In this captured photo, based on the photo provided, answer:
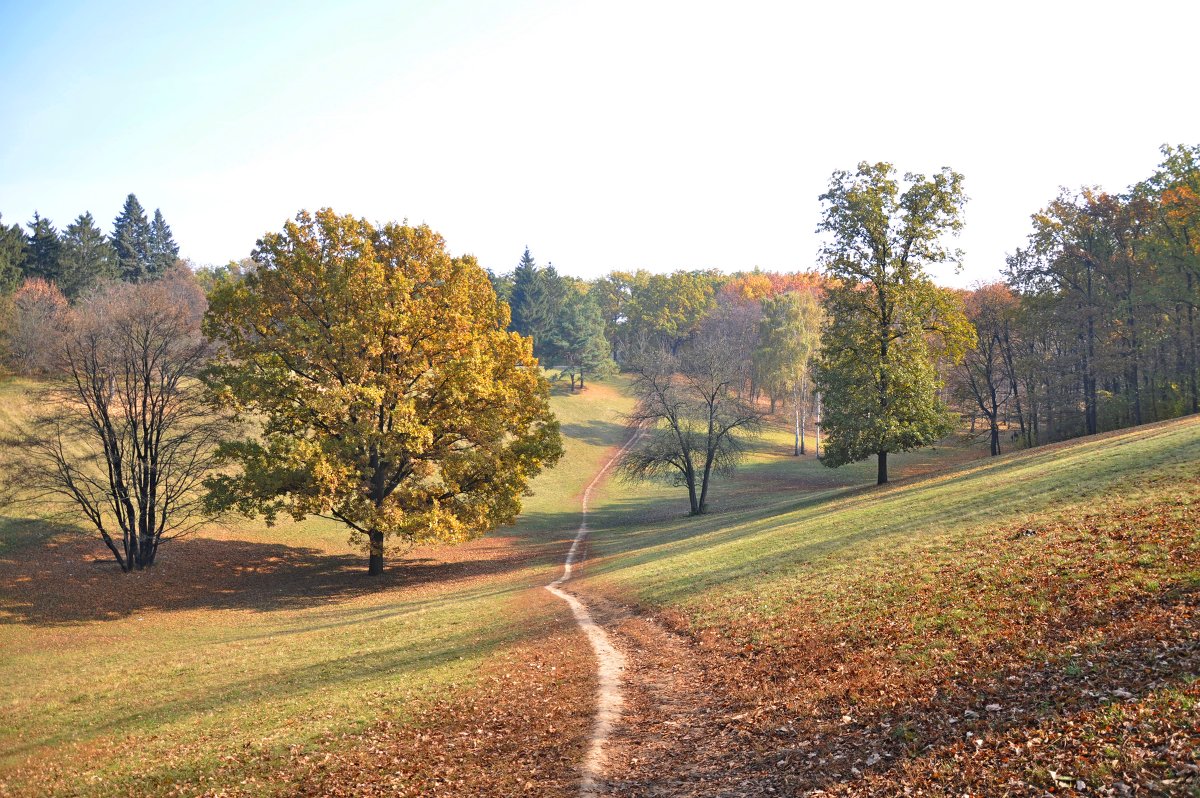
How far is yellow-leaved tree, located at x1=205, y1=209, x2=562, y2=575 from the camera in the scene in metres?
29.9

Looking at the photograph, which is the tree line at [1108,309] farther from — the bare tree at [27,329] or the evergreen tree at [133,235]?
the evergreen tree at [133,235]

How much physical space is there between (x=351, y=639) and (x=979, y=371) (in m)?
57.6

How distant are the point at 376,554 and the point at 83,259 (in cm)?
6142

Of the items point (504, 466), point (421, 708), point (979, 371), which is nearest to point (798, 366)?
point (979, 371)

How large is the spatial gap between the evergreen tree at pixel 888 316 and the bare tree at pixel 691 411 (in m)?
13.6

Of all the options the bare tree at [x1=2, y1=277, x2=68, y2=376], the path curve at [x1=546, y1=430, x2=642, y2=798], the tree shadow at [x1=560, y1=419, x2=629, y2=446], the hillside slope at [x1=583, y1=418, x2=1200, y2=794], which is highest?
the bare tree at [x1=2, y1=277, x2=68, y2=376]

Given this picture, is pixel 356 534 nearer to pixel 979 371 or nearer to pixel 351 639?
pixel 351 639

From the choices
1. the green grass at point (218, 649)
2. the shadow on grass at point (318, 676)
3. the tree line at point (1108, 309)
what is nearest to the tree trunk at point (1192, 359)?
the tree line at point (1108, 309)

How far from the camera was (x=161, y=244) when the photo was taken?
358ft

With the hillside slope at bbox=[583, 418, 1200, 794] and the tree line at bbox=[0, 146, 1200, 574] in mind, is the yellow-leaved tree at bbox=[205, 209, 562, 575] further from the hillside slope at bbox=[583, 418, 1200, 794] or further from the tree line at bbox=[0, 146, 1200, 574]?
the hillside slope at bbox=[583, 418, 1200, 794]

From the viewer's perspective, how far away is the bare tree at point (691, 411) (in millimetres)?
50688

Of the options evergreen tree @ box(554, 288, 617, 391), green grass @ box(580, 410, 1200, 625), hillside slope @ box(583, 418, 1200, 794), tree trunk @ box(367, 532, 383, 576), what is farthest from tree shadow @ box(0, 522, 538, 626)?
evergreen tree @ box(554, 288, 617, 391)

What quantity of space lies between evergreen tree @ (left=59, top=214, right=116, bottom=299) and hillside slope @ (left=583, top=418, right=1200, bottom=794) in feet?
247

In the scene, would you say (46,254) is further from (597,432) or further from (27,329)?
(597,432)
